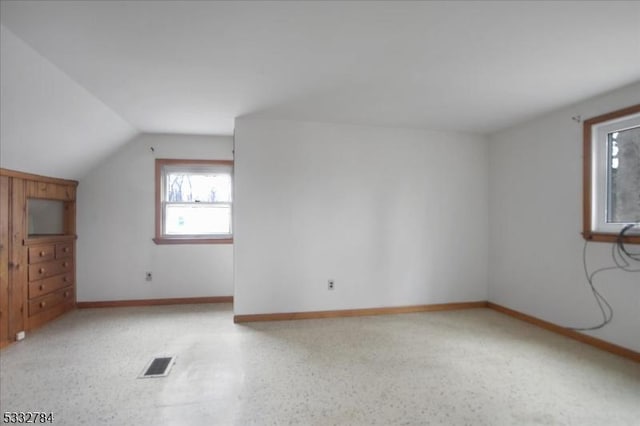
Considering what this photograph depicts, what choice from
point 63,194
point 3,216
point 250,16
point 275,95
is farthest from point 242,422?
point 63,194

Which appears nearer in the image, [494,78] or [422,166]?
[494,78]

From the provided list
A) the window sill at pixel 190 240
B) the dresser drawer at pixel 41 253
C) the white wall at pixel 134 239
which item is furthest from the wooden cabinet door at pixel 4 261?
the window sill at pixel 190 240

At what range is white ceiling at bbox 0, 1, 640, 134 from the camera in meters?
1.64

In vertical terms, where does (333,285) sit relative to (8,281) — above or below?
below

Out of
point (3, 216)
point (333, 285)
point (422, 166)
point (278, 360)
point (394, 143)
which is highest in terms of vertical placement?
point (394, 143)

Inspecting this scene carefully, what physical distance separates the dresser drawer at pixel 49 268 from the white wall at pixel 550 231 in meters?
5.42

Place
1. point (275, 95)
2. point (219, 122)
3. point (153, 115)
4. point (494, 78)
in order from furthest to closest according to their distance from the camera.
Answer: point (219, 122) → point (153, 115) → point (275, 95) → point (494, 78)

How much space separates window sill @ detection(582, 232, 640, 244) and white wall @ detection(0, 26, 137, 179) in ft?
15.4

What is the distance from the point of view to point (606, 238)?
8.96 feet

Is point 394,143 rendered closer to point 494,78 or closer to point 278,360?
point 494,78

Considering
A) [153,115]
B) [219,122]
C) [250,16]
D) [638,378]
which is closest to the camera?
[250,16]

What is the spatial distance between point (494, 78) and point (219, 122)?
291 cm

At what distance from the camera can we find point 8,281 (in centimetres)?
288

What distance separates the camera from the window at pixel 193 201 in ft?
14.0
